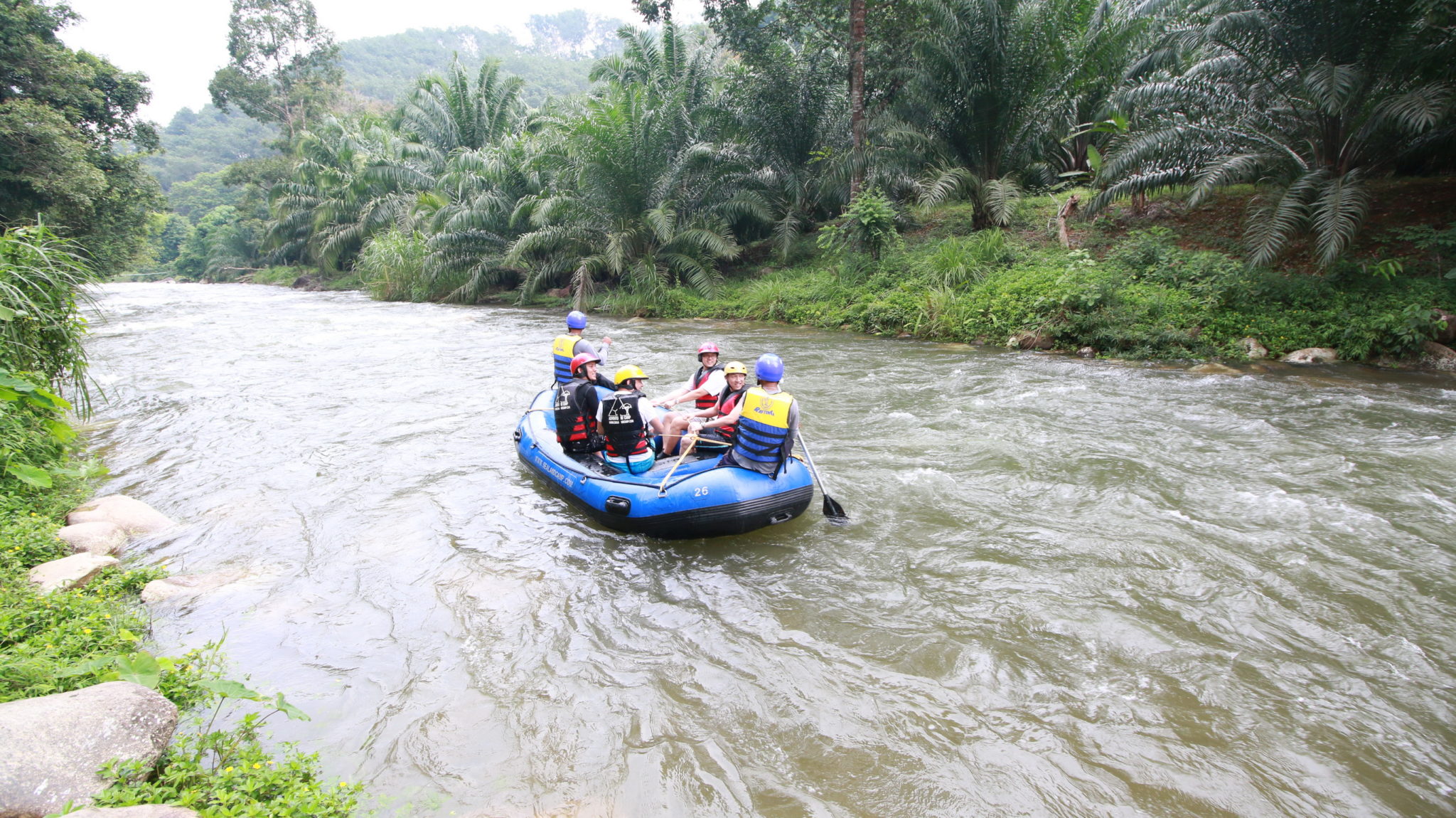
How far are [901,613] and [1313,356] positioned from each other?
854cm

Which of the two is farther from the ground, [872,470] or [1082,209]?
[1082,209]

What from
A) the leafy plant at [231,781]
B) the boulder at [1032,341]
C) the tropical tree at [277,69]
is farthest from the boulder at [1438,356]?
the tropical tree at [277,69]

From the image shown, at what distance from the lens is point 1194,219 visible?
42.7 ft

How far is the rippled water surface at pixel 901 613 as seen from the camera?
3186 mm

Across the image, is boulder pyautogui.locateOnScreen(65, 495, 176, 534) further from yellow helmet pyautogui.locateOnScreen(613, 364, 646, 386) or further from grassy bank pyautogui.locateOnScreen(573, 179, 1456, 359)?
grassy bank pyautogui.locateOnScreen(573, 179, 1456, 359)

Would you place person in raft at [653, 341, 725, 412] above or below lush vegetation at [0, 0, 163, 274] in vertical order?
below

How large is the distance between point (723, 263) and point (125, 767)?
1790cm

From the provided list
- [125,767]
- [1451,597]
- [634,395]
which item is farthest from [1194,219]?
[125,767]

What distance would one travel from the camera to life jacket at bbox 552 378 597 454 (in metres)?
6.08

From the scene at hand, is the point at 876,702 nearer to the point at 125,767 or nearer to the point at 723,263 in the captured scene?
the point at 125,767

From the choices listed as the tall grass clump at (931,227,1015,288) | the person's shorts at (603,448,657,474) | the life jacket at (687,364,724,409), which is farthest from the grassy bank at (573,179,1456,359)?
the person's shorts at (603,448,657,474)

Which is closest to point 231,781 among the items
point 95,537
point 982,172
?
point 95,537

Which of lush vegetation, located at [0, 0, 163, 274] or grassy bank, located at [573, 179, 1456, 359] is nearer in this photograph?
grassy bank, located at [573, 179, 1456, 359]

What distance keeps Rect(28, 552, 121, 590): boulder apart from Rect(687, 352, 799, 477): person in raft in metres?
→ 4.03
